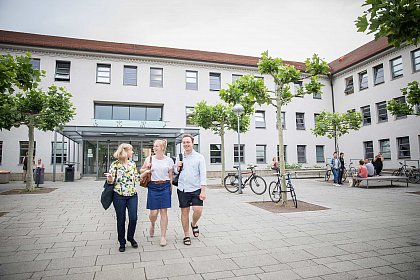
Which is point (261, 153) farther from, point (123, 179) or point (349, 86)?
point (123, 179)

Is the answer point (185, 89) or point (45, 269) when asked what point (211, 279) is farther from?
point (185, 89)

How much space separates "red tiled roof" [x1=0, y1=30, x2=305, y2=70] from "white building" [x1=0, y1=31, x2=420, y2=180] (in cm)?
9

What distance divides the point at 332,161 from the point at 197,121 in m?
8.41

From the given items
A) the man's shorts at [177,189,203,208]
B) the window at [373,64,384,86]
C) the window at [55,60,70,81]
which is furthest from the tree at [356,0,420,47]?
the window at [55,60,70,81]

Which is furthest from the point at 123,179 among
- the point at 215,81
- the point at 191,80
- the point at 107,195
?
the point at 215,81

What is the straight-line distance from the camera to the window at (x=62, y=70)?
2128 cm

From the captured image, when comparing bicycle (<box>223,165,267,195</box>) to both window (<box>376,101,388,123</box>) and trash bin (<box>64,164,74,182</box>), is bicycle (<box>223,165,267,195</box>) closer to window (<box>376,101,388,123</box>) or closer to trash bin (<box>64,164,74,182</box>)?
trash bin (<box>64,164,74,182</box>)

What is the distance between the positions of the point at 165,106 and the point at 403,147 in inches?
792

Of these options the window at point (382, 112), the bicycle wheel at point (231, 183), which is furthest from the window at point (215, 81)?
the window at point (382, 112)

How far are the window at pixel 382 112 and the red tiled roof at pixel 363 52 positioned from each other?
4.55m

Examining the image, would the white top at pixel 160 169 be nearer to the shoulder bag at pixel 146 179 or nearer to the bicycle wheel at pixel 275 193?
the shoulder bag at pixel 146 179

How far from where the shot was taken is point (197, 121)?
15719 millimetres

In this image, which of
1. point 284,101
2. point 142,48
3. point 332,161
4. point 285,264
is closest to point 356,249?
point 285,264

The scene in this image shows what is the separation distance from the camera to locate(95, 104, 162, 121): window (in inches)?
878
